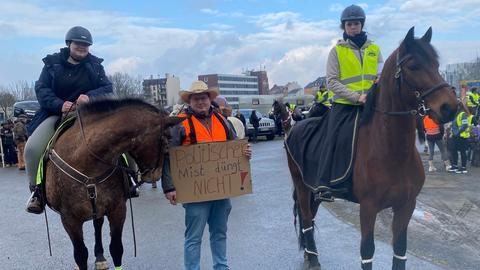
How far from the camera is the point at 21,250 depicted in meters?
6.96

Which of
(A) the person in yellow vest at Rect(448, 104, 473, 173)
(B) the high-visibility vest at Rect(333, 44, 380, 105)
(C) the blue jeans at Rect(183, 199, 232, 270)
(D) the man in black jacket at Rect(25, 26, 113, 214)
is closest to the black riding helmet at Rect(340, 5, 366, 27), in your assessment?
(B) the high-visibility vest at Rect(333, 44, 380, 105)

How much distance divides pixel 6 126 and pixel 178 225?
1587cm

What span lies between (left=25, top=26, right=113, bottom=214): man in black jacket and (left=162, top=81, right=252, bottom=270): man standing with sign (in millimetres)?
1164

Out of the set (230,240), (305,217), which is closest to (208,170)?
(305,217)

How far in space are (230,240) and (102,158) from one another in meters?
2.99

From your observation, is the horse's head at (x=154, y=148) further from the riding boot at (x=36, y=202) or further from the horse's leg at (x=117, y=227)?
the riding boot at (x=36, y=202)

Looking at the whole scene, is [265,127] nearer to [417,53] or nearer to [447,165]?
[447,165]

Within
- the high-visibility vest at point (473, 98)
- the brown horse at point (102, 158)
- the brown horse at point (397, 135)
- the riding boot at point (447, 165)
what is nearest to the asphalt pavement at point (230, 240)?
the brown horse at point (397, 135)

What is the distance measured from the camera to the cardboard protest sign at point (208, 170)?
4.54m

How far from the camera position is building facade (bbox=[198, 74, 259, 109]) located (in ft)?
384

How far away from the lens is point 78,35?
199 inches

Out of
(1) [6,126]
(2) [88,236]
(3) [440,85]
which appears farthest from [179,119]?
(1) [6,126]

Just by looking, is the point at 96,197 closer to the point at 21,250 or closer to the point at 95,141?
the point at 95,141

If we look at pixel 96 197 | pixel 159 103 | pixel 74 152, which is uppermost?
pixel 159 103
